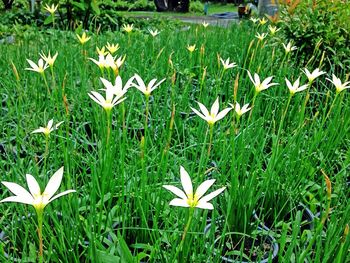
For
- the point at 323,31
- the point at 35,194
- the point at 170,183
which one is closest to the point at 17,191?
the point at 35,194

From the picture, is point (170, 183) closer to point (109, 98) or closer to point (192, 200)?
point (109, 98)

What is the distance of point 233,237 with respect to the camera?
1.35m

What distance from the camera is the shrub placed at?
2.84m

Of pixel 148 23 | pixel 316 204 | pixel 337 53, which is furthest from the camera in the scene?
pixel 148 23

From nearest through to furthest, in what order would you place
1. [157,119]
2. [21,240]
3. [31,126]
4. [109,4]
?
1. [21,240]
2. [31,126]
3. [157,119]
4. [109,4]

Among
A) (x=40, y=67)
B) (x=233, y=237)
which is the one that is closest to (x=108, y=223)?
(x=233, y=237)

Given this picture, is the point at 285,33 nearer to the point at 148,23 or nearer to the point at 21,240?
the point at 21,240

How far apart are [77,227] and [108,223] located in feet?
0.39

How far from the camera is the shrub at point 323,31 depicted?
284cm

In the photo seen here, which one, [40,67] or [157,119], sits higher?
[40,67]

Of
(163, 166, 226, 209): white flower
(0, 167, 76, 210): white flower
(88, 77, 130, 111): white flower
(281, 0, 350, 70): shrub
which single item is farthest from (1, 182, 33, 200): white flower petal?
(281, 0, 350, 70): shrub

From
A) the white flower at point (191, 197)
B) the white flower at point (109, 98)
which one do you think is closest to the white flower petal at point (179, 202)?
the white flower at point (191, 197)

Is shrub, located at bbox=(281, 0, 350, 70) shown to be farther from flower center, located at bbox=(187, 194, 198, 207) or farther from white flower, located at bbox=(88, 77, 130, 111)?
flower center, located at bbox=(187, 194, 198, 207)

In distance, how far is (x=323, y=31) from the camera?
112 inches
